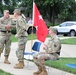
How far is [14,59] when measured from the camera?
1226 centimetres

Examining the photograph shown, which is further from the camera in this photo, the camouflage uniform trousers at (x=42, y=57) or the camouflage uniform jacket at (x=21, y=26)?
the camouflage uniform jacket at (x=21, y=26)

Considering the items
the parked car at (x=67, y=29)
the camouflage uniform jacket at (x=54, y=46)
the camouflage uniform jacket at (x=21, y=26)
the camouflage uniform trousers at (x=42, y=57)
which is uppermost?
the camouflage uniform jacket at (x=21, y=26)

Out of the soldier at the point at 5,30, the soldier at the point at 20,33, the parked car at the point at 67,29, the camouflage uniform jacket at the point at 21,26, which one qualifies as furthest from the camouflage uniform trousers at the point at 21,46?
the parked car at the point at 67,29

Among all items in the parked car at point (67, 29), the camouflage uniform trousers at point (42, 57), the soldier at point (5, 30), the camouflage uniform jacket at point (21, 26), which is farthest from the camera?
the parked car at point (67, 29)

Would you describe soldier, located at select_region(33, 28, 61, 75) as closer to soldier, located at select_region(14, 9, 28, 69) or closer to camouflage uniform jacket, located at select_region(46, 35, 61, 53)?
camouflage uniform jacket, located at select_region(46, 35, 61, 53)

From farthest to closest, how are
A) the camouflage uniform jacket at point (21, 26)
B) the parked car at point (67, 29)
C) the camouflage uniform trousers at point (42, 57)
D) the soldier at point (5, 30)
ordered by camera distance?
the parked car at point (67, 29) → the soldier at point (5, 30) → the camouflage uniform jacket at point (21, 26) → the camouflage uniform trousers at point (42, 57)

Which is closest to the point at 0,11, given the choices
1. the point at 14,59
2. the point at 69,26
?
the point at 69,26

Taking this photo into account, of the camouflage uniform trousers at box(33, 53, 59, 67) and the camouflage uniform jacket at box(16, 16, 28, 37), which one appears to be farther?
the camouflage uniform jacket at box(16, 16, 28, 37)

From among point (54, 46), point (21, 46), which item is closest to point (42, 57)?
point (54, 46)

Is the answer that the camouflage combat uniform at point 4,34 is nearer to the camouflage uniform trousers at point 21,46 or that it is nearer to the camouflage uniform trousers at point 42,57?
the camouflage uniform trousers at point 21,46

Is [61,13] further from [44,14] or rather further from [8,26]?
[8,26]

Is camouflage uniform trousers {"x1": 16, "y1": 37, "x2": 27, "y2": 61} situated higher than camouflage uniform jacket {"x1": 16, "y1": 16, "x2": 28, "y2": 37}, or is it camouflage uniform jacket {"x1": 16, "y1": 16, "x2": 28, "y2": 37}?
camouflage uniform jacket {"x1": 16, "y1": 16, "x2": 28, "y2": 37}

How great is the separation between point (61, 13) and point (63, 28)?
2315 centimetres

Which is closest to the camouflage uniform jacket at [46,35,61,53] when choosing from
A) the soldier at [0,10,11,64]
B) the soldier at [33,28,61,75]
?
the soldier at [33,28,61,75]
